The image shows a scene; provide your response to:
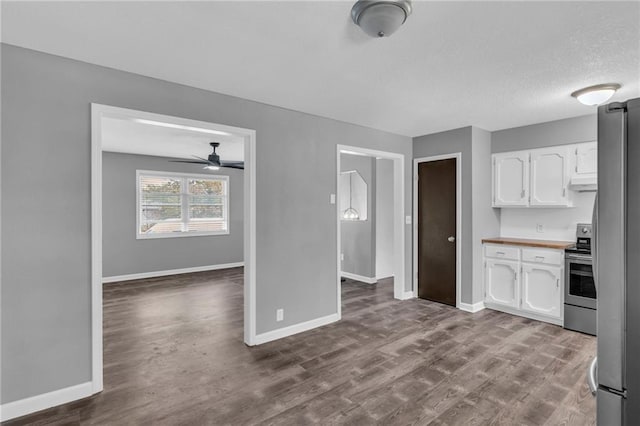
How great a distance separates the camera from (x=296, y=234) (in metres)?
3.71

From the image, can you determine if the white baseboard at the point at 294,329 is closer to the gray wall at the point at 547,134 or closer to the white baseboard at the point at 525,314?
the white baseboard at the point at 525,314

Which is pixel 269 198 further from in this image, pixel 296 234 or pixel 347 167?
pixel 347 167

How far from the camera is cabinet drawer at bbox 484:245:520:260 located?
425 centimetres

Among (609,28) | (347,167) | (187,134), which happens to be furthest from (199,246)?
(609,28)

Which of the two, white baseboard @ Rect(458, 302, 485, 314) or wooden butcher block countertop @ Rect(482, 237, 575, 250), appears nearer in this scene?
wooden butcher block countertop @ Rect(482, 237, 575, 250)

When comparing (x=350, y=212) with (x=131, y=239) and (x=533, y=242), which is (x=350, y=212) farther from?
(x=131, y=239)

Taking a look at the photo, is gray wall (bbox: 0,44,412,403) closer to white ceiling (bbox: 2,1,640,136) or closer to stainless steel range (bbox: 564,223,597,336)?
white ceiling (bbox: 2,1,640,136)

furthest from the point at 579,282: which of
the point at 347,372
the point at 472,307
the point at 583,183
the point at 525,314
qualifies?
the point at 347,372

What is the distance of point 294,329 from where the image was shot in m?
3.68

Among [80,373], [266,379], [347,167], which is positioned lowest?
[266,379]

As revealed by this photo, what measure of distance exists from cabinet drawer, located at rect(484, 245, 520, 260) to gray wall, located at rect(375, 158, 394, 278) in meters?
2.04

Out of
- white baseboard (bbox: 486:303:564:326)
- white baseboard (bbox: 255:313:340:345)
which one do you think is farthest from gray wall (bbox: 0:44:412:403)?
white baseboard (bbox: 486:303:564:326)

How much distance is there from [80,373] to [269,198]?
209 cm

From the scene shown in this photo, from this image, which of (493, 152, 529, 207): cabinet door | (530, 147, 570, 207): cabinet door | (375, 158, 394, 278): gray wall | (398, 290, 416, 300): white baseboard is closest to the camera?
(530, 147, 570, 207): cabinet door
